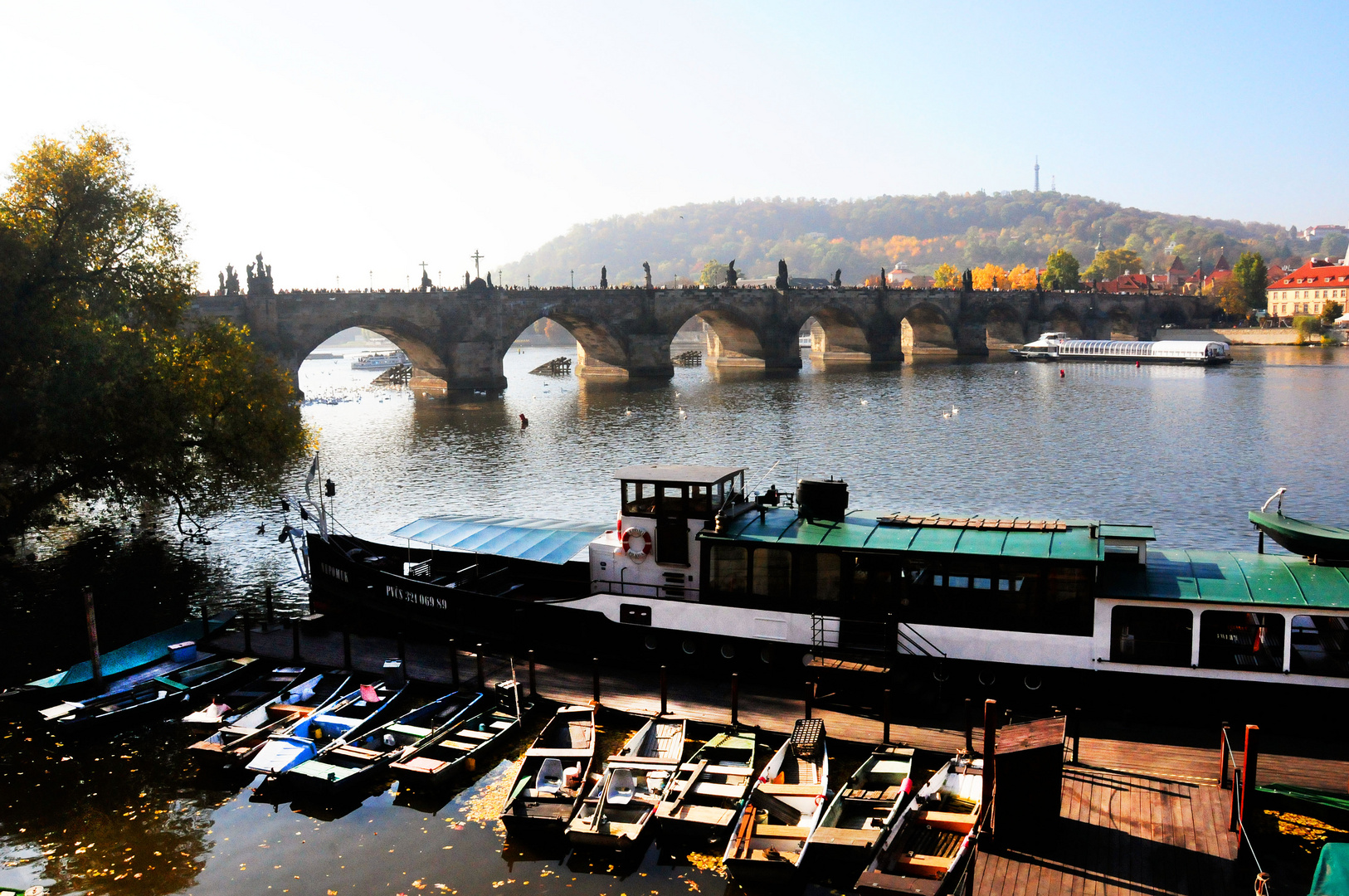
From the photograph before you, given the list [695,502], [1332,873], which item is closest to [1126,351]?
[695,502]

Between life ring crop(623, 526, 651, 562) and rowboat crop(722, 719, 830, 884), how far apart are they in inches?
251

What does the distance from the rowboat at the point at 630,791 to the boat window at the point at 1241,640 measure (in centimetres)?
1069

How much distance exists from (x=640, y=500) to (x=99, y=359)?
63.0 ft

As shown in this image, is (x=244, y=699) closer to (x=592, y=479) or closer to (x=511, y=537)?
(x=511, y=537)

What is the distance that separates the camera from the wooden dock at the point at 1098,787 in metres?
13.7

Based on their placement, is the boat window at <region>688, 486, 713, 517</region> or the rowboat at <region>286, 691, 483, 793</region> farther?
the boat window at <region>688, 486, 713, 517</region>

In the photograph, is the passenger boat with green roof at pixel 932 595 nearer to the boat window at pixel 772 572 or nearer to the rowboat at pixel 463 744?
the boat window at pixel 772 572

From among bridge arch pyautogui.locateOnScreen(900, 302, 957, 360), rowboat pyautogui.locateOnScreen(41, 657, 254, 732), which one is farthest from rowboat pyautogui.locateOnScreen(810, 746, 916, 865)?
bridge arch pyautogui.locateOnScreen(900, 302, 957, 360)

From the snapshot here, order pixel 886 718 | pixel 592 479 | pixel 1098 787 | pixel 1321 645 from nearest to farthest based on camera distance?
pixel 1098 787 → pixel 886 718 → pixel 1321 645 → pixel 592 479

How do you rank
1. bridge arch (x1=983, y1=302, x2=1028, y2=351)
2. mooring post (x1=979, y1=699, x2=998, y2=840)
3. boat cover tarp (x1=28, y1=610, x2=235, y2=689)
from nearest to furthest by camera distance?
mooring post (x1=979, y1=699, x2=998, y2=840)
boat cover tarp (x1=28, y1=610, x2=235, y2=689)
bridge arch (x1=983, y1=302, x2=1028, y2=351)

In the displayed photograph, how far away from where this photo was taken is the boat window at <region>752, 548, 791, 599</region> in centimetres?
2253

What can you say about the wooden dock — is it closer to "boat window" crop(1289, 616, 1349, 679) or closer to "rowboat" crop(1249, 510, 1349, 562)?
"boat window" crop(1289, 616, 1349, 679)

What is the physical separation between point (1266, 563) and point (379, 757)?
1900cm

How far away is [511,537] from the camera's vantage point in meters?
29.5
